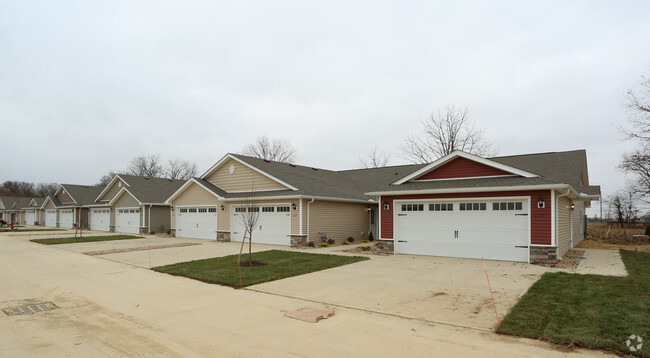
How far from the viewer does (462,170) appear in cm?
1451

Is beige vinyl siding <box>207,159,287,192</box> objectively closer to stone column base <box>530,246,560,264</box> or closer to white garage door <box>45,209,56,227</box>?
stone column base <box>530,246,560,264</box>

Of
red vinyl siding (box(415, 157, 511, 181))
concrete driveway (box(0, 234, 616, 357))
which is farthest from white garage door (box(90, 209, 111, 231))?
red vinyl siding (box(415, 157, 511, 181))

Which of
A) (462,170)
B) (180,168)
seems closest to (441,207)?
(462,170)

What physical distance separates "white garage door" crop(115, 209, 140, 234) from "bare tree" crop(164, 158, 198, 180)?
2936 cm

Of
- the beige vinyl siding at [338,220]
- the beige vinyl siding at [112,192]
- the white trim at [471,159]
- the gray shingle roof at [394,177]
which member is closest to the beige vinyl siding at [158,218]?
the beige vinyl siding at [112,192]

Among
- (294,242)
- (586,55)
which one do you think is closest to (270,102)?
(294,242)

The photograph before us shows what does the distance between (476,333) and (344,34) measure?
14.1m

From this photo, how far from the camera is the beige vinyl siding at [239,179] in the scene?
20241 mm

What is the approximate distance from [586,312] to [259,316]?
5.72 meters

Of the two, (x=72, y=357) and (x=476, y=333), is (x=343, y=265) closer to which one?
(x=476, y=333)

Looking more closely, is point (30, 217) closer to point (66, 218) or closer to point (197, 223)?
point (66, 218)

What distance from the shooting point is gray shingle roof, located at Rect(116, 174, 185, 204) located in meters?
29.5

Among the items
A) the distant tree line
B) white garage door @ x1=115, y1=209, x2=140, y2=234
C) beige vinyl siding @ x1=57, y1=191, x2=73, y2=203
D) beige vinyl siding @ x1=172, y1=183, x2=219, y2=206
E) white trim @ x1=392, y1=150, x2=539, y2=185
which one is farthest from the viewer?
the distant tree line

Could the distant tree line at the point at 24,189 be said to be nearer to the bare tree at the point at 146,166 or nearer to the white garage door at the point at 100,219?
the bare tree at the point at 146,166
